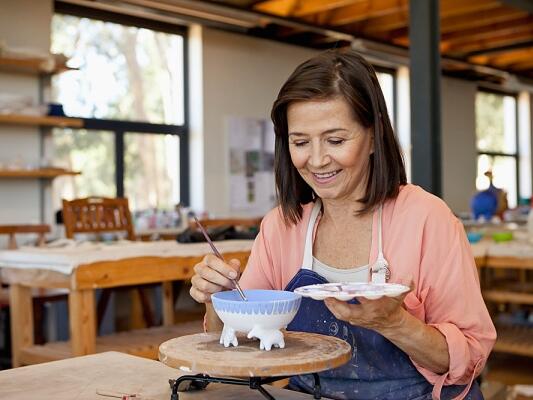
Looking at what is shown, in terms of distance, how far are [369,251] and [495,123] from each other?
1032cm

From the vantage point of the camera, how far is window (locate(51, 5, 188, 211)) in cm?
626

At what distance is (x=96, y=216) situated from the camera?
4.24 m

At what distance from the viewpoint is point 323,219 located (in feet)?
5.32

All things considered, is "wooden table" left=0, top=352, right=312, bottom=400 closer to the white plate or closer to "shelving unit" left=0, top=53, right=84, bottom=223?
the white plate

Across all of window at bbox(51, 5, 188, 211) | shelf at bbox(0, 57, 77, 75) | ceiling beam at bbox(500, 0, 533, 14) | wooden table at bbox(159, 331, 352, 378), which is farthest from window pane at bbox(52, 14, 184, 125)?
wooden table at bbox(159, 331, 352, 378)

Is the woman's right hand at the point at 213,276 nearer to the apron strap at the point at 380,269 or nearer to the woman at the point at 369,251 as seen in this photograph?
the woman at the point at 369,251

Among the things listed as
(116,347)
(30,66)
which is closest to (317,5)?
(30,66)

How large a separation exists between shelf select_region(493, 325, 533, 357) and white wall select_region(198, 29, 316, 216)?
3957 millimetres

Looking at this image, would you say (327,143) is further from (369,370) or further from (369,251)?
(369,370)

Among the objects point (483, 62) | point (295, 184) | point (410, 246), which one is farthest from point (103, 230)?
point (483, 62)

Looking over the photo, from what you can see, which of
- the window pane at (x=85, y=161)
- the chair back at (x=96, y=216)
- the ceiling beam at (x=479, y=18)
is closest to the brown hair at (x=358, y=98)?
the chair back at (x=96, y=216)

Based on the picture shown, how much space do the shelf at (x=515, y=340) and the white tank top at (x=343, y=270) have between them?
2.12 meters

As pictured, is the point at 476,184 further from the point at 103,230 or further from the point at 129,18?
the point at 103,230

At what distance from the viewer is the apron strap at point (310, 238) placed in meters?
1.55
